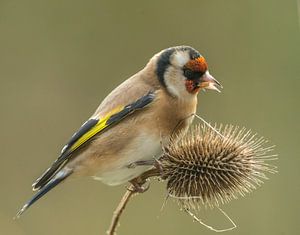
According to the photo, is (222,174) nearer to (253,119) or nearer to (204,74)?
(204,74)

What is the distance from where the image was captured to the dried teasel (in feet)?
19.7

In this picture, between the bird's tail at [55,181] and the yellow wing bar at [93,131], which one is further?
the yellow wing bar at [93,131]

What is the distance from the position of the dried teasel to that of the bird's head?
0.46m

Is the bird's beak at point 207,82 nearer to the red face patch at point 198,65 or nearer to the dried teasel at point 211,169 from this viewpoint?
the red face patch at point 198,65

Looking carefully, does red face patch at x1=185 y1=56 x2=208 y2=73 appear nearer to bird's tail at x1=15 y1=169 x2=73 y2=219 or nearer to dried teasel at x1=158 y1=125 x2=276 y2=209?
dried teasel at x1=158 y1=125 x2=276 y2=209

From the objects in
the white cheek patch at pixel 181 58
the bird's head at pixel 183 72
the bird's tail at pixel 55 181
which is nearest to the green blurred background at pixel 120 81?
the bird's tail at pixel 55 181

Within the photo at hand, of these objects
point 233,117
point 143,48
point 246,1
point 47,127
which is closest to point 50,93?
point 47,127

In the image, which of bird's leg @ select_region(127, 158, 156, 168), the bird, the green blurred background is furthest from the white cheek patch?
the green blurred background

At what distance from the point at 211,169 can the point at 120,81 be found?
3.88 m

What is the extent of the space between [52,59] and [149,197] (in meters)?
1.99

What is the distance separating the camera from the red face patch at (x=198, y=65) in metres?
6.31

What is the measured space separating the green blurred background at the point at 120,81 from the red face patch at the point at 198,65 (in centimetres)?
286

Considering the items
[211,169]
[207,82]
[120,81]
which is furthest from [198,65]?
[120,81]

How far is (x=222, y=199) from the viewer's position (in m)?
6.07
